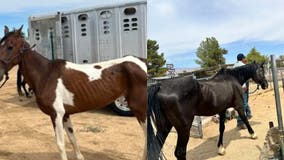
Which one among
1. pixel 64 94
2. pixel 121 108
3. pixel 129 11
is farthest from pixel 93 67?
pixel 121 108

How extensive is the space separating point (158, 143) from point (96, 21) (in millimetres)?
3630

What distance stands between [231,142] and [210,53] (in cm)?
2200

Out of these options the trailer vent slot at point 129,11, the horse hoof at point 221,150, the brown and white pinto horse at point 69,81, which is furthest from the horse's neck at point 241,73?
the trailer vent slot at point 129,11

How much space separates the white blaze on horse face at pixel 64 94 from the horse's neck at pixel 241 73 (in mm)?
2762

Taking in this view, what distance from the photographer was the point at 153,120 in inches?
188

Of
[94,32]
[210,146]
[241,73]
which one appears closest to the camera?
[210,146]

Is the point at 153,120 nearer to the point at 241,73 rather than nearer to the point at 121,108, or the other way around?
the point at 241,73

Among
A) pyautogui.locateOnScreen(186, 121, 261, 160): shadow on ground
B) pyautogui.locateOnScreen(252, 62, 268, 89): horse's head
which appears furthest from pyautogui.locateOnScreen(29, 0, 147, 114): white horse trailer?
pyautogui.locateOnScreen(252, 62, 268, 89): horse's head

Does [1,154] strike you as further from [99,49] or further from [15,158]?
[99,49]

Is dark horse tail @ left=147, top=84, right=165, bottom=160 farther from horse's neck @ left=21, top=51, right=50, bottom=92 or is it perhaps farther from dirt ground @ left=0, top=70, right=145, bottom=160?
horse's neck @ left=21, top=51, right=50, bottom=92

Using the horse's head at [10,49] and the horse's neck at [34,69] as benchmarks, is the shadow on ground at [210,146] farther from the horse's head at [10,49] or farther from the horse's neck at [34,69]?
the horse's head at [10,49]

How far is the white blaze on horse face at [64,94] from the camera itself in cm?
453

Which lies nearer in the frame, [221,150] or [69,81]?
[69,81]

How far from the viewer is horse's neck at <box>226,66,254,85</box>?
623 cm
